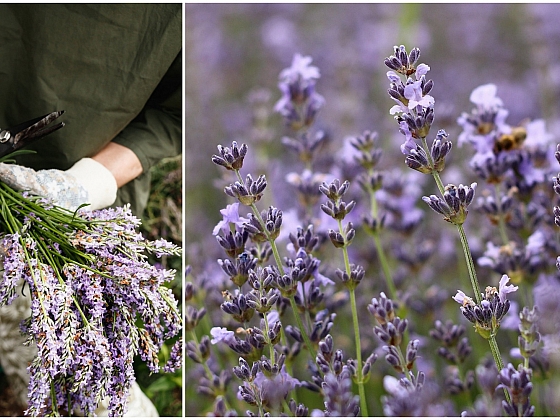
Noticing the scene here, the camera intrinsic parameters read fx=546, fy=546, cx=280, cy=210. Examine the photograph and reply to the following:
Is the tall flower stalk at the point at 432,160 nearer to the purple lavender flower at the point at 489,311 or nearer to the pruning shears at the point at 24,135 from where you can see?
the purple lavender flower at the point at 489,311

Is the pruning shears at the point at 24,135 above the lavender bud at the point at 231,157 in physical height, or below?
above

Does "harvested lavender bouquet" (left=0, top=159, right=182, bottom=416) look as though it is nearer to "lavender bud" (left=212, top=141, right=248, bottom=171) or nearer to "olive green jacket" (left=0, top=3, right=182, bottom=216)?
"lavender bud" (left=212, top=141, right=248, bottom=171)

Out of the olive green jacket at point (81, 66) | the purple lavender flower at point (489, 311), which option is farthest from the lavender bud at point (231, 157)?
the olive green jacket at point (81, 66)

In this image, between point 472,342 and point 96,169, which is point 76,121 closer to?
point 96,169

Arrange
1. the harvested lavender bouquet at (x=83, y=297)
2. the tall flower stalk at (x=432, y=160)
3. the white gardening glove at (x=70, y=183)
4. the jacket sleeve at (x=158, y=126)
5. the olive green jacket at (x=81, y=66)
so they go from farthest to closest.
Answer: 1. the jacket sleeve at (x=158, y=126)
2. the olive green jacket at (x=81, y=66)
3. the white gardening glove at (x=70, y=183)
4. the harvested lavender bouquet at (x=83, y=297)
5. the tall flower stalk at (x=432, y=160)

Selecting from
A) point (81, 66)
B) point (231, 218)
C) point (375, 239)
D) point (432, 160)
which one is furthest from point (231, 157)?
point (81, 66)
